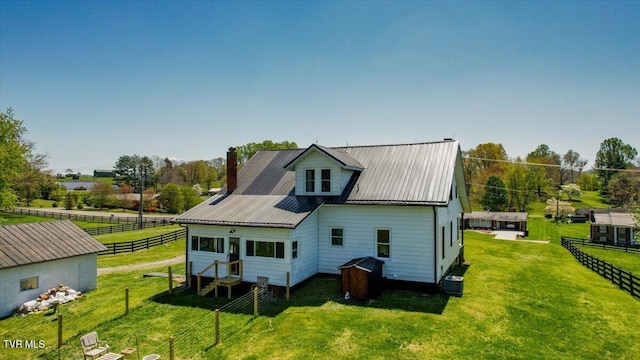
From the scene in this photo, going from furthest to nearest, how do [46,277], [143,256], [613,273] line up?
1. [143,256]
2. [613,273]
3. [46,277]

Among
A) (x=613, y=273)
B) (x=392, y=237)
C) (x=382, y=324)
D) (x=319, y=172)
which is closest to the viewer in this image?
(x=382, y=324)

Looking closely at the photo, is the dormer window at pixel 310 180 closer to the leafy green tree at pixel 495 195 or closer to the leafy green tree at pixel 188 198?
the leafy green tree at pixel 188 198

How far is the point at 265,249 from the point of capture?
16672 mm

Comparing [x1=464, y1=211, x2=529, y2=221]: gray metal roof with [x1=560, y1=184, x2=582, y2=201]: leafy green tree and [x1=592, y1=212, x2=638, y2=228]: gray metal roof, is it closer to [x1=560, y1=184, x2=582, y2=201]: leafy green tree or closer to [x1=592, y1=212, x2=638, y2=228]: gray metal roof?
[x1=592, y1=212, x2=638, y2=228]: gray metal roof

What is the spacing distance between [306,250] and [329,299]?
2.84m

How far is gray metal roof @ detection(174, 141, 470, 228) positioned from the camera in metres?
16.9

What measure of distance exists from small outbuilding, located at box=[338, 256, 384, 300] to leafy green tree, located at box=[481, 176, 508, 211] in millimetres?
60892

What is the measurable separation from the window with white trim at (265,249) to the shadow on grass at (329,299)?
1.68m

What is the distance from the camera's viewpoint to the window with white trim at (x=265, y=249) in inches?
645

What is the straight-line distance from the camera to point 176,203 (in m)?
60.4

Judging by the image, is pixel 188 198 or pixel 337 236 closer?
pixel 337 236

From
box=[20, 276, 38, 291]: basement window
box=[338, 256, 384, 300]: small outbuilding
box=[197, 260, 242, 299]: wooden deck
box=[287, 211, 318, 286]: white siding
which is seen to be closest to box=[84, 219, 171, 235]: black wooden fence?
box=[20, 276, 38, 291]: basement window

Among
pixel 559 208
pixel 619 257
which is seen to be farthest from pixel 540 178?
pixel 619 257

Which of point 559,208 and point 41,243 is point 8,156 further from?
point 559,208
